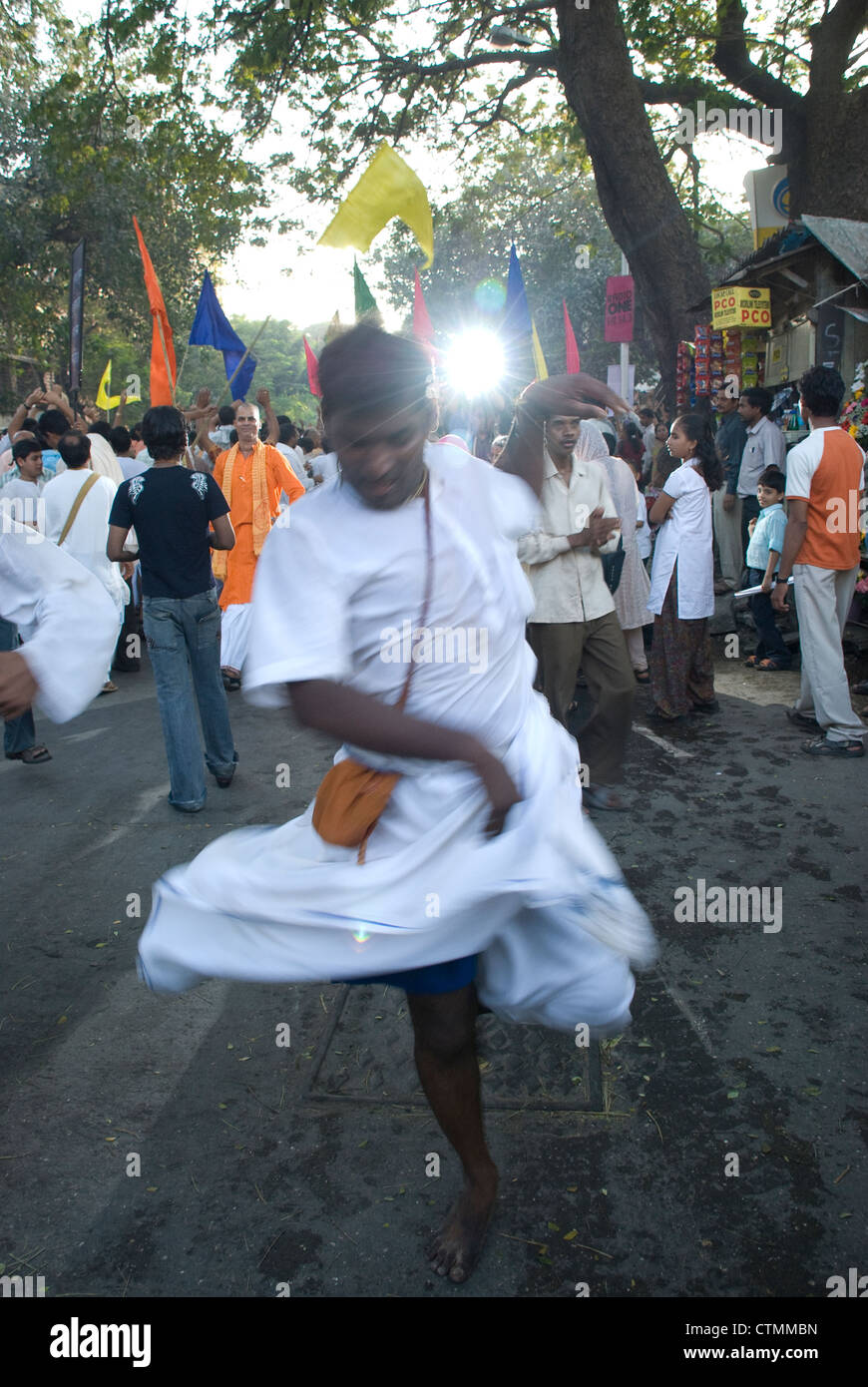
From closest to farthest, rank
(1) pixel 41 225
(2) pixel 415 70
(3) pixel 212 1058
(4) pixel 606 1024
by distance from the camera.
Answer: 1. (4) pixel 606 1024
2. (3) pixel 212 1058
3. (2) pixel 415 70
4. (1) pixel 41 225

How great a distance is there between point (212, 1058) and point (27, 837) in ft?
7.98

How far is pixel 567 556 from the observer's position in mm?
5051

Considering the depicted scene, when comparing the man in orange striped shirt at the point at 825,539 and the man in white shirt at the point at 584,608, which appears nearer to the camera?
the man in white shirt at the point at 584,608

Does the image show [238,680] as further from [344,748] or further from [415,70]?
[415,70]

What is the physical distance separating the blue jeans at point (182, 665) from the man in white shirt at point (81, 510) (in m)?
1.40

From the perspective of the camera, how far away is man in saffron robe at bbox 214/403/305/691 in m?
7.21

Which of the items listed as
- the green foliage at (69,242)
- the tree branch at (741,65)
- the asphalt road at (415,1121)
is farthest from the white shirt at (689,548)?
the green foliage at (69,242)

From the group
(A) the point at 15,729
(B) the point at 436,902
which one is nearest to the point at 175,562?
(A) the point at 15,729

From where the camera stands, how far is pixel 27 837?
5062 mm

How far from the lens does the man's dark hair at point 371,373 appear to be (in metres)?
1.81

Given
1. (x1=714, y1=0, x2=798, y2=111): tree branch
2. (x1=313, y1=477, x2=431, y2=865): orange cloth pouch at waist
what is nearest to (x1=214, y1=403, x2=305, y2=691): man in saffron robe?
(x1=313, y1=477, x2=431, y2=865): orange cloth pouch at waist

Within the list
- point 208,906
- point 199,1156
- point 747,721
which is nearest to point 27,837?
point 199,1156

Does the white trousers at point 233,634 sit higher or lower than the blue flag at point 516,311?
lower

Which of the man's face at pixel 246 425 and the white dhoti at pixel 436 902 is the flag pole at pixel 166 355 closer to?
the man's face at pixel 246 425
